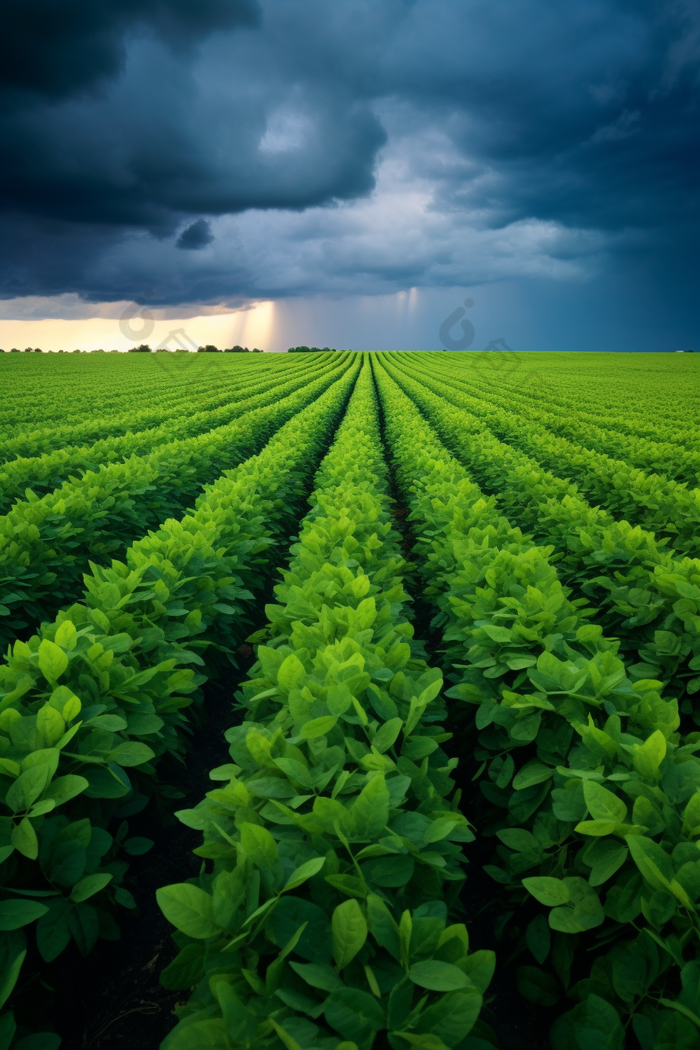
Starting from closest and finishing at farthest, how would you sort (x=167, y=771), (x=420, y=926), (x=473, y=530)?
1. (x=420, y=926)
2. (x=167, y=771)
3. (x=473, y=530)

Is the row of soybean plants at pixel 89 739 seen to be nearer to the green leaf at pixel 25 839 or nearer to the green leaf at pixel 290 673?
the green leaf at pixel 25 839

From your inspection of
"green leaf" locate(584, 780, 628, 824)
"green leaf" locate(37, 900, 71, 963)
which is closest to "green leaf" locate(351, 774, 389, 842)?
"green leaf" locate(584, 780, 628, 824)

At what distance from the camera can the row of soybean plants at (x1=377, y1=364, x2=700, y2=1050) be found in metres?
1.51

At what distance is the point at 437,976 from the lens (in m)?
1.25

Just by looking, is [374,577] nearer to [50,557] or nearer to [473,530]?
[473,530]

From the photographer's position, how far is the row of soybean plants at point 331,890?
121 cm

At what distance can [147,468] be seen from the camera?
7438mm

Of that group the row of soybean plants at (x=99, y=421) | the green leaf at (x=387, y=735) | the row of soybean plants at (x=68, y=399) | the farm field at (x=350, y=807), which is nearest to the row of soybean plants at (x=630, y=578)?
the farm field at (x=350, y=807)

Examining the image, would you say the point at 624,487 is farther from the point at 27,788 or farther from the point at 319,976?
the point at 27,788

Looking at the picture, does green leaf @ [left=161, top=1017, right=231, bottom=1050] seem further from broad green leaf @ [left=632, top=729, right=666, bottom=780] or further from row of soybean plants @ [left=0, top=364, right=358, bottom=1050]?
broad green leaf @ [left=632, top=729, right=666, bottom=780]

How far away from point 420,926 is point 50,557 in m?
4.93

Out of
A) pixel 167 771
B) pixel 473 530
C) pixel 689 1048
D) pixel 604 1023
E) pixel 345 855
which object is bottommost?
pixel 167 771

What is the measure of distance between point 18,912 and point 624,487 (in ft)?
25.2

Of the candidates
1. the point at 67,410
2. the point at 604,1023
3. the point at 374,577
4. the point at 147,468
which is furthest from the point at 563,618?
the point at 67,410
